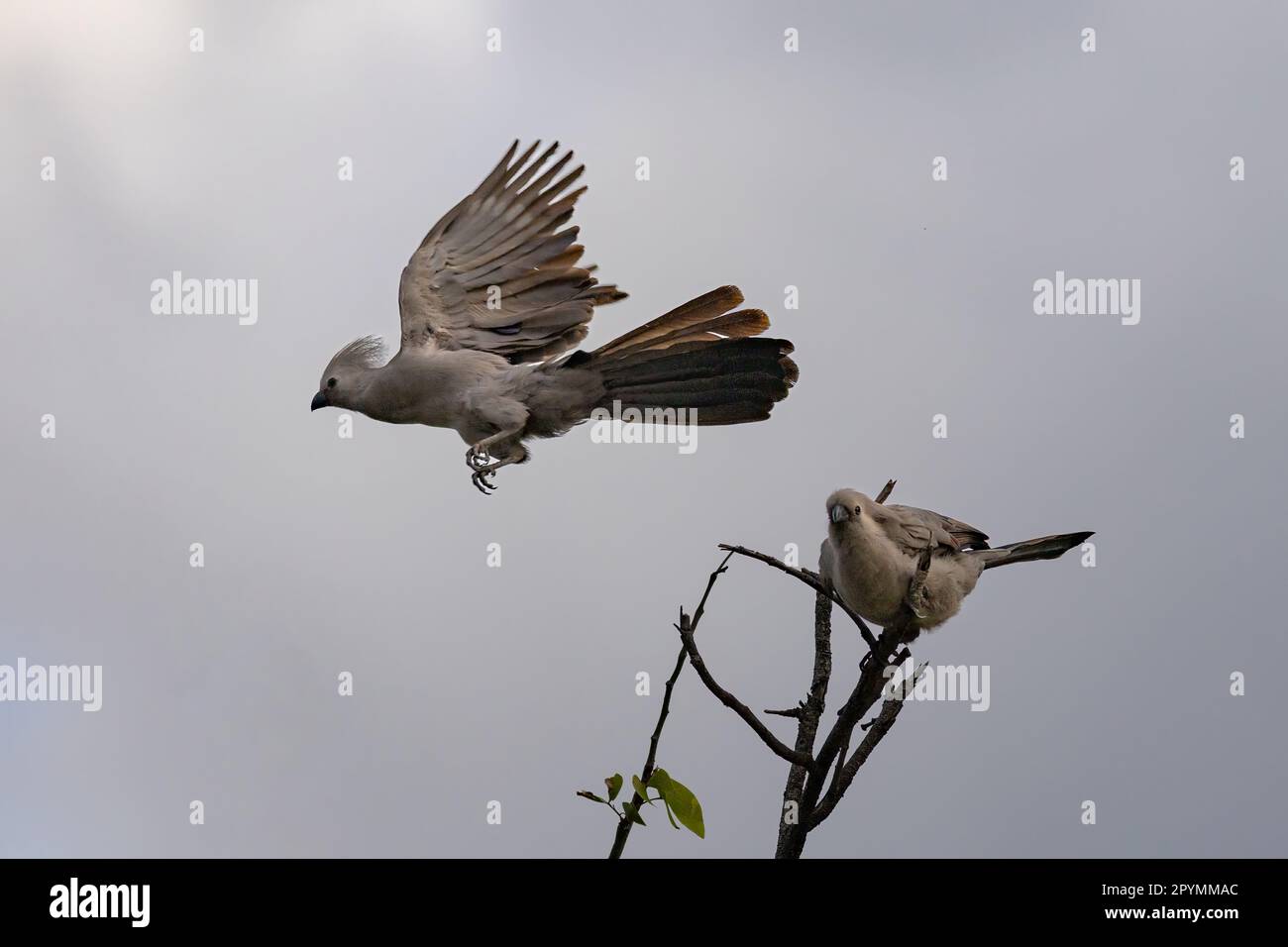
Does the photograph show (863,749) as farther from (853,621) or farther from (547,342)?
(547,342)

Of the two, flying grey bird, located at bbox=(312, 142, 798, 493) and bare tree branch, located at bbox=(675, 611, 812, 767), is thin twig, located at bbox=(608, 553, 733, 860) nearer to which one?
bare tree branch, located at bbox=(675, 611, 812, 767)

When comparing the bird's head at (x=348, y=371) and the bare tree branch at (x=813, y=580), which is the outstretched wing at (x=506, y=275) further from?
the bare tree branch at (x=813, y=580)

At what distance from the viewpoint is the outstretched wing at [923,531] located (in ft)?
13.6

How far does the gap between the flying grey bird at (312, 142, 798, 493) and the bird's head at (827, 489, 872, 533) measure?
115 centimetres

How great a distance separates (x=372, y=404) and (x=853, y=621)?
9.03ft

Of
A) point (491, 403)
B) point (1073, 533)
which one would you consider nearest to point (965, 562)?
point (1073, 533)

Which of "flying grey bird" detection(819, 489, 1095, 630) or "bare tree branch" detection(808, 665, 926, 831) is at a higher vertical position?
"flying grey bird" detection(819, 489, 1095, 630)

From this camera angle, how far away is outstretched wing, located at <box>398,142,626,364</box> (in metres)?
5.74

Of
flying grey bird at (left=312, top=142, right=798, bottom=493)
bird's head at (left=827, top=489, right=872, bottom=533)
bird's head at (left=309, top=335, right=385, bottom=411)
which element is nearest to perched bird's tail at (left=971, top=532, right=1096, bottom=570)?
bird's head at (left=827, top=489, right=872, bottom=533)

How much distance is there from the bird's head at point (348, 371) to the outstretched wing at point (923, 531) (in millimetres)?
2679

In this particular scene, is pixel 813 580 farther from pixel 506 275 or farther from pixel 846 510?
pixel 506 275

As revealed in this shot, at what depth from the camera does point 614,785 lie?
3.02m

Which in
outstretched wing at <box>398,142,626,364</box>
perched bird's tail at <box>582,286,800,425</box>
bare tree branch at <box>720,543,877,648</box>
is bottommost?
bare tree branch at <box>720,543,877,648</box>

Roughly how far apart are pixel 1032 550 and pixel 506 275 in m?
2.64
